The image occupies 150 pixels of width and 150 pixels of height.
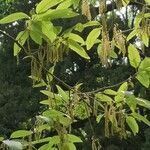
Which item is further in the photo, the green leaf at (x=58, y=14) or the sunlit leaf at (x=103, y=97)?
the sunlit leaf at (x=103, y=97)

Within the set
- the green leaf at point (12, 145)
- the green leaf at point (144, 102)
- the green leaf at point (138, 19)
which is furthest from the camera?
the green leaf at point (138, 19)

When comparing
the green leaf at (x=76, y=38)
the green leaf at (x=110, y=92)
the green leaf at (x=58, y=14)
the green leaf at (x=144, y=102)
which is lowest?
the green leaf at (x=144, y=102)

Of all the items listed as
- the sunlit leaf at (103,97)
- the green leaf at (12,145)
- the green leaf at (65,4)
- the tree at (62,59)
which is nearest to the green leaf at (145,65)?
the tree at (62,59)

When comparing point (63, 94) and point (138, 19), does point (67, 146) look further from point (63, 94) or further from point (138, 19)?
point (138, 19)

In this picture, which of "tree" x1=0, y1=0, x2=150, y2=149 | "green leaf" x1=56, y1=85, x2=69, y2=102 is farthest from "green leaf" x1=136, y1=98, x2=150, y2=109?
"green leaf" x1=56, y1=85, x2=69, y2=102

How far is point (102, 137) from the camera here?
8.07 metres

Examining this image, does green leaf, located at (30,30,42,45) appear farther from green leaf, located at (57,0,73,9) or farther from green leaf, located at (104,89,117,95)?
green leaf, located at (104,89,117,95)

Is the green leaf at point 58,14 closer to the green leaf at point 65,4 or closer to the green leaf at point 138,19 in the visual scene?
the green leaf at point 65,4

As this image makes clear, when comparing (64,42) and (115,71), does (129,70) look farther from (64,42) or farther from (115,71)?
(64,42)

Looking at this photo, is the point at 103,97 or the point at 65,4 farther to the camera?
the point at 103,97

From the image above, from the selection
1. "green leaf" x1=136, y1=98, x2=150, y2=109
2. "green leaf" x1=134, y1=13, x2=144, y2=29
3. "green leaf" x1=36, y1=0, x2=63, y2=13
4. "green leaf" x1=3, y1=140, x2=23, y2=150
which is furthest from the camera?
"green leaf" x1=134, y1=13, x2=144, y2=29

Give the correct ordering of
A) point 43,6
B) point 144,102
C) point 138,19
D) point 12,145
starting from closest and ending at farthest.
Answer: point 12,145, point 43,6, point 144,102, point 138,19

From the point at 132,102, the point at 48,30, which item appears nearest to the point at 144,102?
the point at 132,102

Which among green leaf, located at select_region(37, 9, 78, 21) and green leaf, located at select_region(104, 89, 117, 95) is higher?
green leaf, located at select_region(37, 9, 78, 21)
